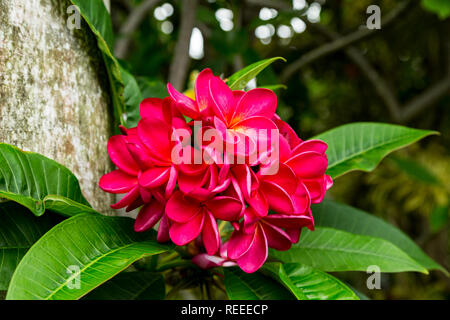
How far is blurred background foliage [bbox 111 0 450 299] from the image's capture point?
1778 millimetres

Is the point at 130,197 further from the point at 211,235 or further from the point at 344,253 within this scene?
the point at 344,253

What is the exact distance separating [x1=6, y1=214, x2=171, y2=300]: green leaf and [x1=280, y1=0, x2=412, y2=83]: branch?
1367 millimetres

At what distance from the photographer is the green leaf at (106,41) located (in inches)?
26.8

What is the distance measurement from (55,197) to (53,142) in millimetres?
150

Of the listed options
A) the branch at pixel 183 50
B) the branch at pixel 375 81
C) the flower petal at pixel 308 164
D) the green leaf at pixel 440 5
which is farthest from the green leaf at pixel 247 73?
the branch at pixel 375 81

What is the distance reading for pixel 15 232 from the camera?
0.59 m

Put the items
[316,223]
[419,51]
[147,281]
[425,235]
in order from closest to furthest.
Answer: [147,281]
[316,223]
[425,235]
[419,51]

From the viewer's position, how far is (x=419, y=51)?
8.96ft

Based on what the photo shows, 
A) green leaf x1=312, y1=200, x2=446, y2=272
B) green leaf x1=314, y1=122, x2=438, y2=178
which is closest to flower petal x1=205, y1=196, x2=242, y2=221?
green leaf x1=314, y1=122, x2=438, y2=178

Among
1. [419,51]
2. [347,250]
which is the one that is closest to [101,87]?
[347,250]

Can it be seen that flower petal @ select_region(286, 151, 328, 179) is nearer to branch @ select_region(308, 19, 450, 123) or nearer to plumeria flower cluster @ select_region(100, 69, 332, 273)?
plumeria flower cluster @ select_region(100, 69, 332, 273)

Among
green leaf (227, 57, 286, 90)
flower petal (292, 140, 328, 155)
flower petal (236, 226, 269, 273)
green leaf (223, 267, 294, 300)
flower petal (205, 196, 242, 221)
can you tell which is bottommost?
green leaf (223, 267, 294, 300)

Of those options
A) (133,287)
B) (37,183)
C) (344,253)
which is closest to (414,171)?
(344,253)
